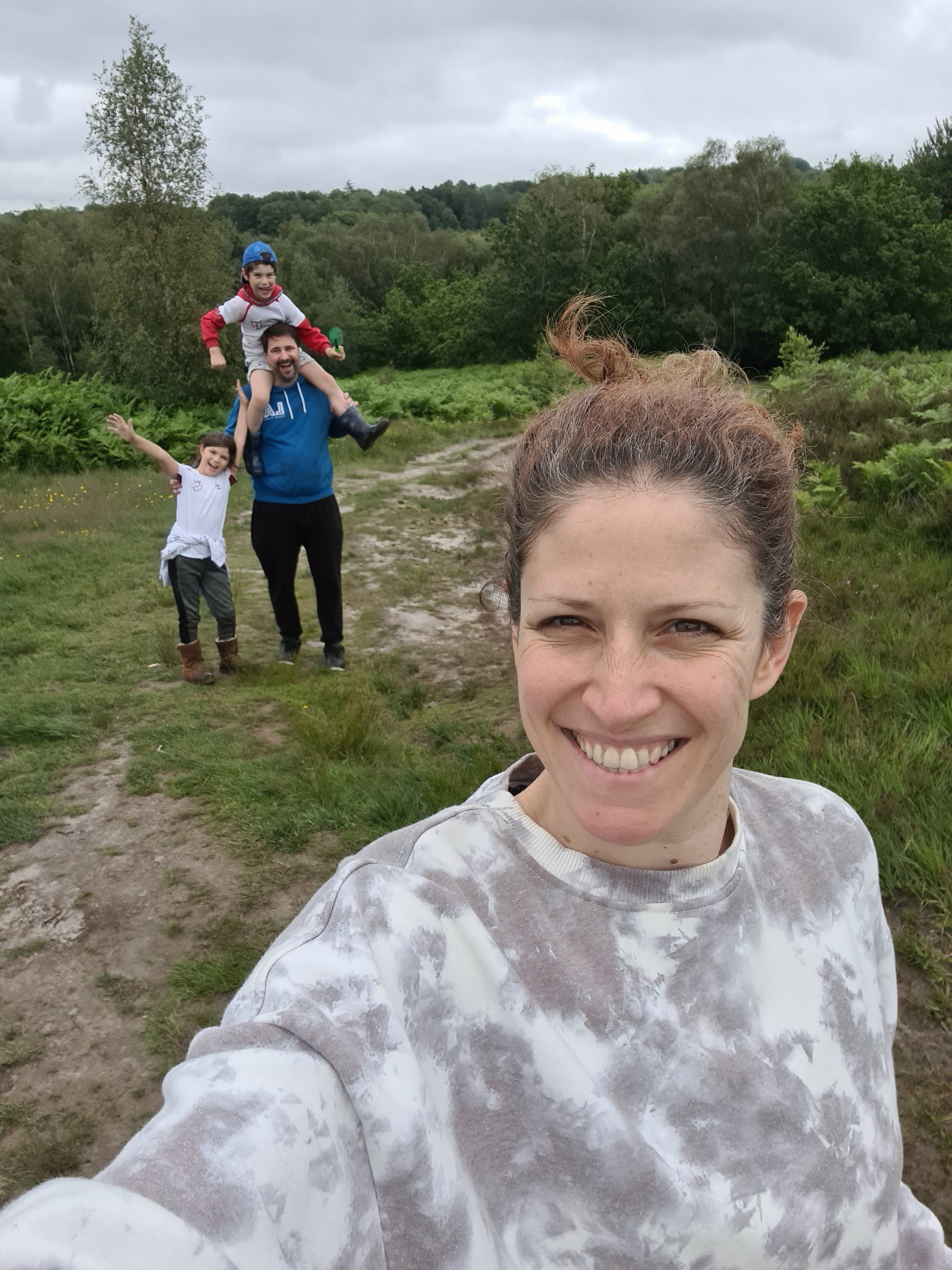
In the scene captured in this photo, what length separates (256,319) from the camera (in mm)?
6445

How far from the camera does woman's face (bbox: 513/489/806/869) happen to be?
123 cm

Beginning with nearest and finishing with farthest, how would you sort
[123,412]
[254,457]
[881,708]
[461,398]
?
[881,708], [254,457], [123,412], [461,398]

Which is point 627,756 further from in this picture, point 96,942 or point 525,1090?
point 96,942

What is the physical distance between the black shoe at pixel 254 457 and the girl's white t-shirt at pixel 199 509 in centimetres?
35

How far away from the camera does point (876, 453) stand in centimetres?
784

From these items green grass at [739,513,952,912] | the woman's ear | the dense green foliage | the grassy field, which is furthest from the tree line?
the woman's ear

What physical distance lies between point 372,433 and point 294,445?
0.74m

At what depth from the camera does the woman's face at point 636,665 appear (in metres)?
1.23

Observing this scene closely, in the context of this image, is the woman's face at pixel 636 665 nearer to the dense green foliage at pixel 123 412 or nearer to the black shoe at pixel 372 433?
the black shoe at pixel 372 433

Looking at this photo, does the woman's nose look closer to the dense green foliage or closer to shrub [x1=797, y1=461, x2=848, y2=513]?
shrub [x1=797, y1=461, x2=848, y2=513]

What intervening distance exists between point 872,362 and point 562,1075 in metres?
21.3

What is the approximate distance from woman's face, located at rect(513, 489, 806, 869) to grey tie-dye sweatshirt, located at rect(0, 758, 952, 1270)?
9 centimetres

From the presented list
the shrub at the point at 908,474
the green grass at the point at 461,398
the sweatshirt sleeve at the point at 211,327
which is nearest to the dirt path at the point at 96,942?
the sweatshirt sleeve at the point at 211,327

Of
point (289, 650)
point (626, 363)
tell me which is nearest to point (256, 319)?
point (289, 650)
